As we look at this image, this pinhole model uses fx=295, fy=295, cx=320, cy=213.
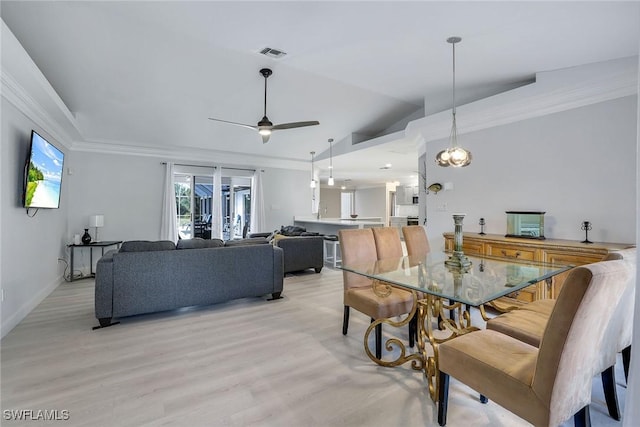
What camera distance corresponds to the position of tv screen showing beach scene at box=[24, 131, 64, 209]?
10.4 ft

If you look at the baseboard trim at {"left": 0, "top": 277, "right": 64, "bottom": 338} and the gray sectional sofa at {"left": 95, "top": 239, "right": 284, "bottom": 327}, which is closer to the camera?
the baseboard trim at {"left": 0, "top": 277, "right": 64, "bottom": 338}

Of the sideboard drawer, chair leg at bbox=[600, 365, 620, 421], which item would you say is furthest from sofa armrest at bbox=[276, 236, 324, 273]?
chair leg at bbox=[600, 365, 620, 421]

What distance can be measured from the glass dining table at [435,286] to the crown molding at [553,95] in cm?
189

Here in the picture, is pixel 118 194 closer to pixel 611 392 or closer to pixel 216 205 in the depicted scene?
pixel 216 205

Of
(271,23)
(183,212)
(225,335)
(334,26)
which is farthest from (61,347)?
(183,212)

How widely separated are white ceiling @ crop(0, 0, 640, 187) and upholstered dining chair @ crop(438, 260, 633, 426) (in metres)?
2.33

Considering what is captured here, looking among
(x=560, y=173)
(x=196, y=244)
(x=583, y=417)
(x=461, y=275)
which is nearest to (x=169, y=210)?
(x=196, y=244)

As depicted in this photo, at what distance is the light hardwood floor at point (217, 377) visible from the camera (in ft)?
5.73

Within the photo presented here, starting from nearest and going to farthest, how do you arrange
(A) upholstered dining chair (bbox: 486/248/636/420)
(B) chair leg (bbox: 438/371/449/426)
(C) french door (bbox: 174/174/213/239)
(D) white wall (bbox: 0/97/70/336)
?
(A) upholstered dining chair (bbox: 486/248/636/420) < (B) chair leg (bbox: 438/371/449/426) < (D) white wall (bbox: 0/97/70/336) < (C) french door (bbox: 174/174/213/239)

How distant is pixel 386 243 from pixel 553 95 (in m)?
2.50

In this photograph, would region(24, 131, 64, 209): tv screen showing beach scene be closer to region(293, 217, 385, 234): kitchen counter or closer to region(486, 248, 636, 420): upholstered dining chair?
region(486, 248, 636, 420): upholstered dining chair

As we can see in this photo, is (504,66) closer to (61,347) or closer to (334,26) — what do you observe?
(334,26)

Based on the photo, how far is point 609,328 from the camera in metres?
1.42

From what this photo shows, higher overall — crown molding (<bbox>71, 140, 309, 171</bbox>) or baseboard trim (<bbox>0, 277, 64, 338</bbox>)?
crown molding (<bbox>71, 140, 309, 171</bbox>)
